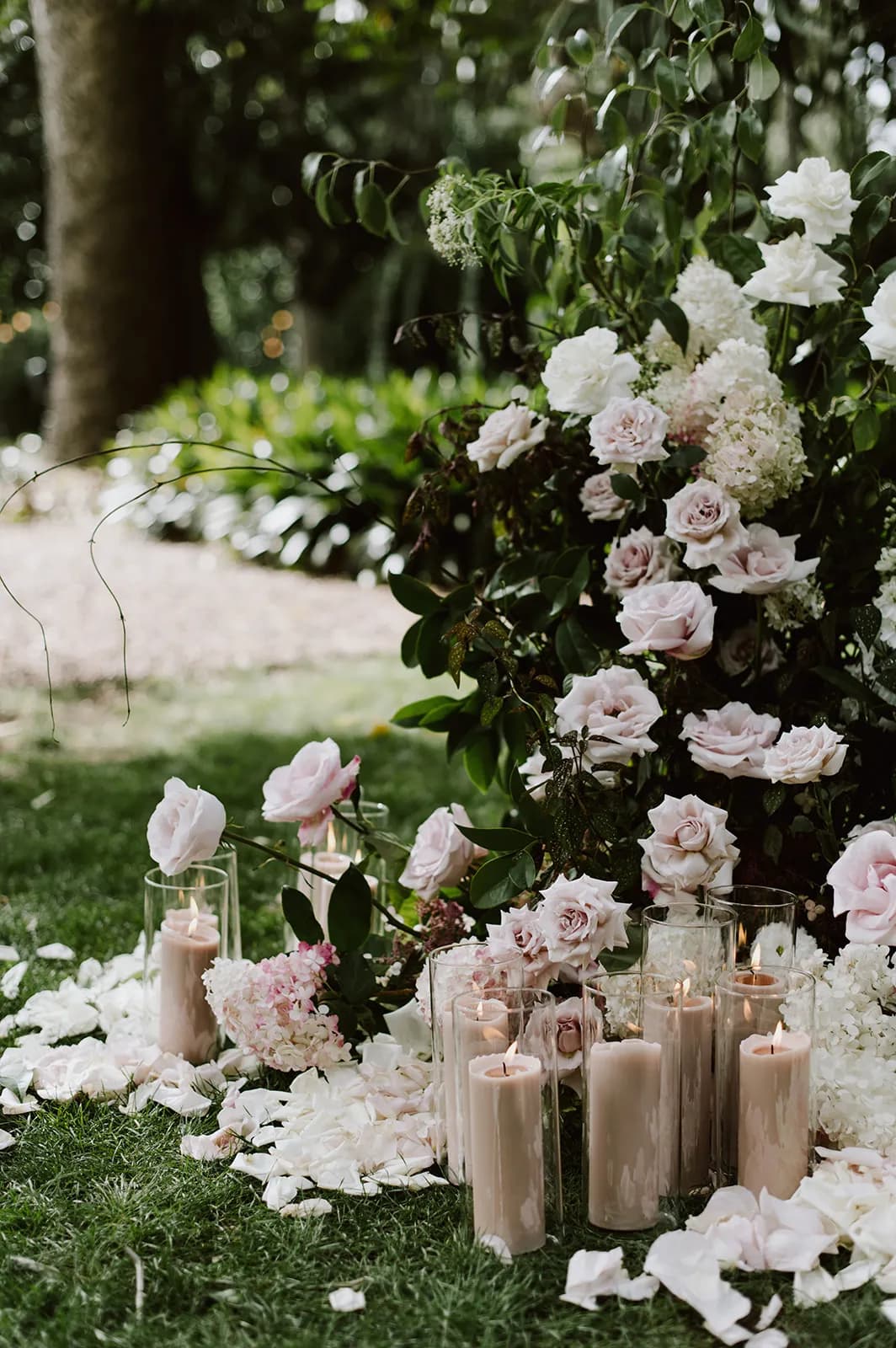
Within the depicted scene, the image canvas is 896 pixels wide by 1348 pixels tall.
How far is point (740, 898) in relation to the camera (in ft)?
5.95

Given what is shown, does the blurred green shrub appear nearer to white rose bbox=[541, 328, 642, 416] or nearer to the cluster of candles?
white rose bbox=[541, 328, 642, 416]

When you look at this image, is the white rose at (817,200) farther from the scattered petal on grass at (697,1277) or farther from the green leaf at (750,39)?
the scattered petal on grass at (697,1277)

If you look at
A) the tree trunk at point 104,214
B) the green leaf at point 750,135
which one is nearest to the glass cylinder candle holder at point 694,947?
the green leaf at point 750,135

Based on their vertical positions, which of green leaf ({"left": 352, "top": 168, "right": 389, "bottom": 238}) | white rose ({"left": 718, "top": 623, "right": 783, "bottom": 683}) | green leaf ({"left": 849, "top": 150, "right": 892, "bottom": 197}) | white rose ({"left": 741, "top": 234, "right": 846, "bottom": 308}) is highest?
green leaf ({"left": 352, "top": 168, "right": 389, "bottom": 238})

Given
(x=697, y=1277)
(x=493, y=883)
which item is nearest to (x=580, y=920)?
(x=493, y=883)

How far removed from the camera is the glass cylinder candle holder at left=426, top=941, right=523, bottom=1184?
167 cm

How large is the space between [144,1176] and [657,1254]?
0.68m

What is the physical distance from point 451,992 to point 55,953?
3.89 feet

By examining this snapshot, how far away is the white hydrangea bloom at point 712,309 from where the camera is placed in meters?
2.14

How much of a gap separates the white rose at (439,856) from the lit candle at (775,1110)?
1.82 ft

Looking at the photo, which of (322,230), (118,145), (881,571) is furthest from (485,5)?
(322,230)

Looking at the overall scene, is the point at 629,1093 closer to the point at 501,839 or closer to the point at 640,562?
the point at 501,839

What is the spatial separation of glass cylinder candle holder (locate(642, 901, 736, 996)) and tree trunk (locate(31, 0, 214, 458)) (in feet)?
29.4

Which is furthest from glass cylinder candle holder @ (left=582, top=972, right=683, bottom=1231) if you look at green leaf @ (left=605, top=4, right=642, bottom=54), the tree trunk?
the tree trunk
